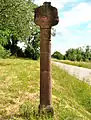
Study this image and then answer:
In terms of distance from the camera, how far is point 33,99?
10.3 m

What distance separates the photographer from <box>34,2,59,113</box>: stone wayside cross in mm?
7957

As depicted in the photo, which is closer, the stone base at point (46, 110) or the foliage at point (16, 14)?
the stone base at point (46, 110)

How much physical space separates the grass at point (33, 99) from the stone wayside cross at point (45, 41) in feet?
1.54

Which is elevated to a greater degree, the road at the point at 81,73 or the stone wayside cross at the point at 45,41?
the stone wayside cross at the point at 45,41

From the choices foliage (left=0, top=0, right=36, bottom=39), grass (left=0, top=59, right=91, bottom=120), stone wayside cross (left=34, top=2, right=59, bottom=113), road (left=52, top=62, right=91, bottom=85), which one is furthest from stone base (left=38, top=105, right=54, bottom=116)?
foliage (left=0, top=0, right=36, bottom=39)

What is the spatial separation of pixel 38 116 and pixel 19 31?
1340 cm

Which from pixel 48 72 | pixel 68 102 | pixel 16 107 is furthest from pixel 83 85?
pixel 48 72

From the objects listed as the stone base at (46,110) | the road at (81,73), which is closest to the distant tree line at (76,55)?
the road at (81,73)

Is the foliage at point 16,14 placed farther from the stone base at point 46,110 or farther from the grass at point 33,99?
the stone base at point 46,110

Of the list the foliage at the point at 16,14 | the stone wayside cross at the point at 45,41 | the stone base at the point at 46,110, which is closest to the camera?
the stone wayside cross at the point at 45,41

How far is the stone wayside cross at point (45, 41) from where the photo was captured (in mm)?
7957

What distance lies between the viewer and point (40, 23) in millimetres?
7996

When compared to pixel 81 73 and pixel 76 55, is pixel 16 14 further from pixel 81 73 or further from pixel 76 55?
pixel 76 55

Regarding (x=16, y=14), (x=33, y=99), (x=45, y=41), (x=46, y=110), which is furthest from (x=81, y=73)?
(x=45, y=41)
